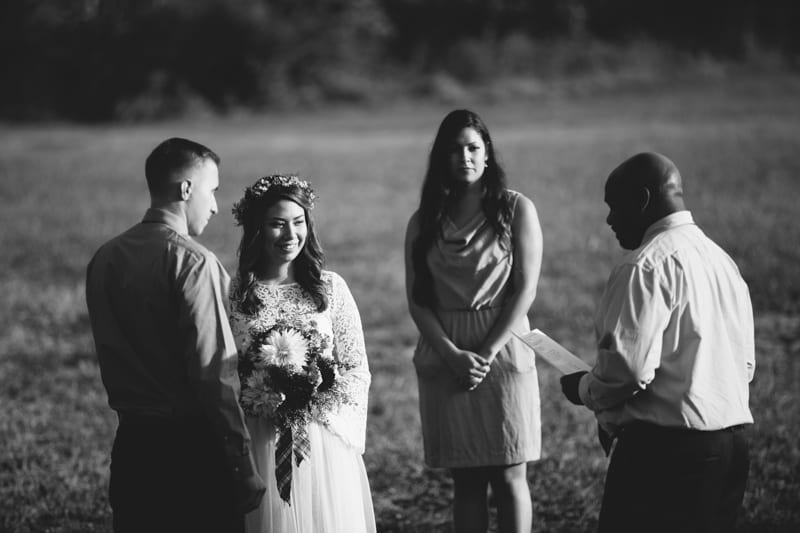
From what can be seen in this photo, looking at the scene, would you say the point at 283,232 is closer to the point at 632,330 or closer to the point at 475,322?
the point at 475,322

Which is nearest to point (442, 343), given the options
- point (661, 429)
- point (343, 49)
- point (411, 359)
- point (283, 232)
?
point (283, 232)

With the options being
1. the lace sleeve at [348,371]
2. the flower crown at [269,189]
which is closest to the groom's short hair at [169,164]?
the flower crown at [269,189]

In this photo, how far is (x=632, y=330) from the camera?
124 inches

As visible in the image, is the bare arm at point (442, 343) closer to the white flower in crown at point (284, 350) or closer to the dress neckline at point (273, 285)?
the dress neckline at point (273, 285)

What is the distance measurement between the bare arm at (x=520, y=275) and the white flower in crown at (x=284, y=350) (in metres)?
0.98

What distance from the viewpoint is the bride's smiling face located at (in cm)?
422

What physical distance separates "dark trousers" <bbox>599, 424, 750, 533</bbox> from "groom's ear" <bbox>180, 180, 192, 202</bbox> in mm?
1906

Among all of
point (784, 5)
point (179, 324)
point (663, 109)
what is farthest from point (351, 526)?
point (784, 5)

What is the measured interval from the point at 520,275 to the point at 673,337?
4.40ft

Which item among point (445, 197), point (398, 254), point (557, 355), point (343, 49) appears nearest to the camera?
point (557, 355)

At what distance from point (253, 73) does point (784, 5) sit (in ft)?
85.7

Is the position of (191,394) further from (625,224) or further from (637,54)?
(637,54)

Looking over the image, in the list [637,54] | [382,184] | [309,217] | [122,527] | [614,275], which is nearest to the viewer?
[614,275]

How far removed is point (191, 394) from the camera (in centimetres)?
348
